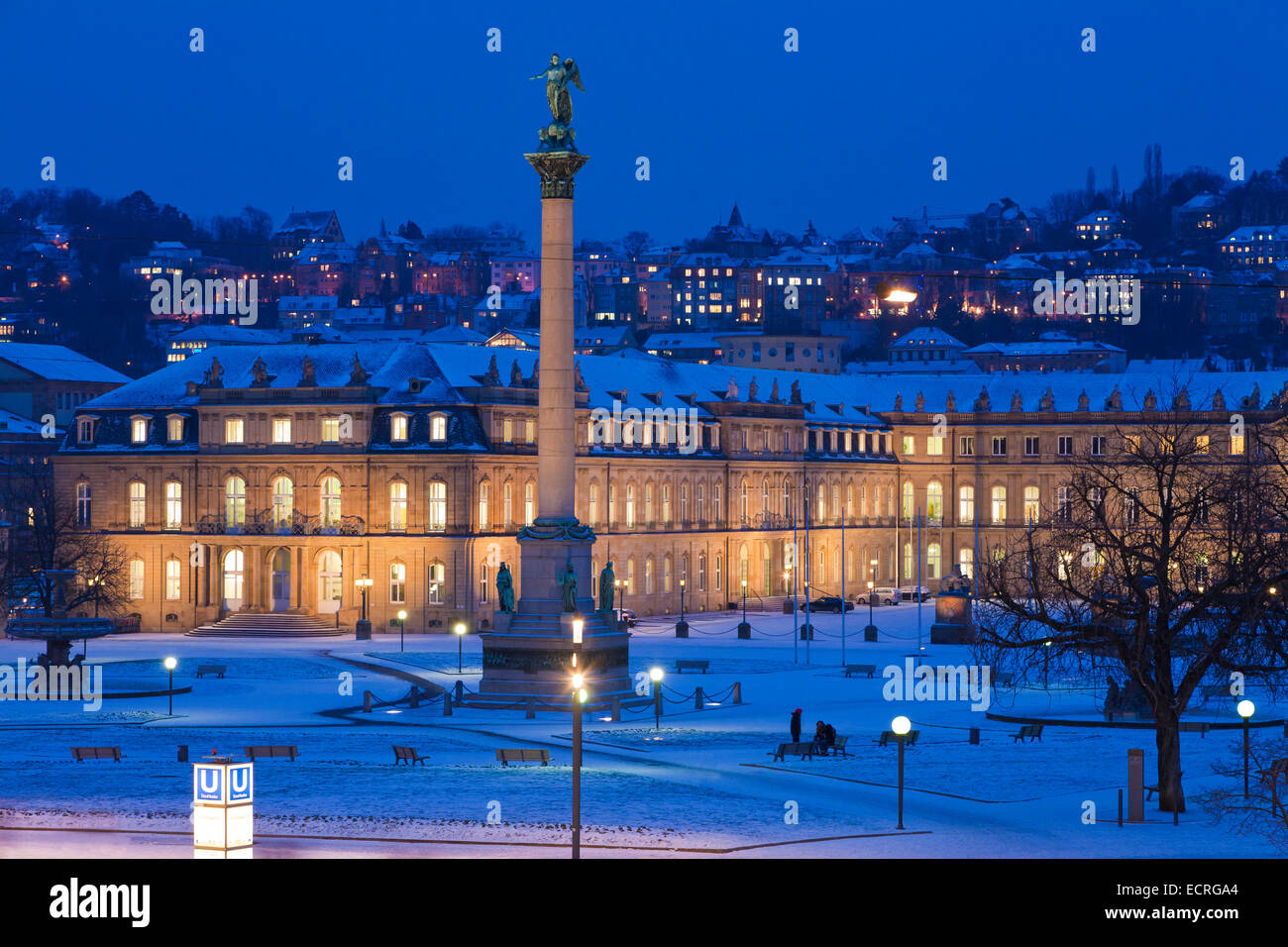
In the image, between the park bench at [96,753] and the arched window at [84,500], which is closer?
the park bench at [96,753]

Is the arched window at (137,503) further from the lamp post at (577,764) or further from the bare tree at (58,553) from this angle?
the lamp post at (577,764)

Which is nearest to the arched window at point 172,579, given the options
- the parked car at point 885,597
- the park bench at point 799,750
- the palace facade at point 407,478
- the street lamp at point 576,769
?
the palace facade at point 407,478

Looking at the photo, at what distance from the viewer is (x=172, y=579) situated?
390 ft

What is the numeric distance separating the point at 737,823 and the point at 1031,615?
830 cm

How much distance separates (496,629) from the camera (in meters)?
76.8

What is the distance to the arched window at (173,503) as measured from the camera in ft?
396

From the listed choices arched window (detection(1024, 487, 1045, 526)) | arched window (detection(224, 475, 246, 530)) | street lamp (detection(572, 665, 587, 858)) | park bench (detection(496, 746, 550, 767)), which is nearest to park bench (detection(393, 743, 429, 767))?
park bench (detection(496, 746, 550, 767))

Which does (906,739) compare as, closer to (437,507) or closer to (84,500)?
(437,507)

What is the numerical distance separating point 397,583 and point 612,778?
63.0 metres

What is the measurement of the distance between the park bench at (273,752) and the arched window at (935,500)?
348 feet

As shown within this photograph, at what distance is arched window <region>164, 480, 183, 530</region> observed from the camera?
396ft

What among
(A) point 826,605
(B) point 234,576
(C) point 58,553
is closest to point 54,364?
(C) point 58,553
